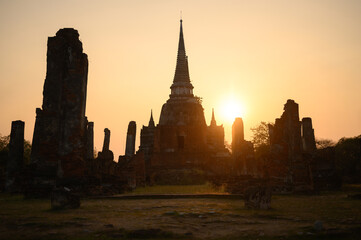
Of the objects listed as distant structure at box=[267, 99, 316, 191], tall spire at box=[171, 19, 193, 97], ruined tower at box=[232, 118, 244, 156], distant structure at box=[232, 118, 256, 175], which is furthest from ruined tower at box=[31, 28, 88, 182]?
tall spire at box=[171, 19, 193, 97]

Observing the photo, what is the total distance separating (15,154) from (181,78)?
1141 inches

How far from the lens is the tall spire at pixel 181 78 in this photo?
42.2 metres

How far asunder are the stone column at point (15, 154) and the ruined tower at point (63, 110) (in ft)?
19.3

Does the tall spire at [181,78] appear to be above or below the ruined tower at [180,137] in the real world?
above

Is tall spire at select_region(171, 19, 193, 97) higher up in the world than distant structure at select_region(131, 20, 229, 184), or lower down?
higher up

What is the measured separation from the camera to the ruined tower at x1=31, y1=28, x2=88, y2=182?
10.3 metres

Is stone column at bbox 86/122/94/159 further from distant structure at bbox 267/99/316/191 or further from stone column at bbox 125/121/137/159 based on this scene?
distant structure at bbox 267/99/316/191

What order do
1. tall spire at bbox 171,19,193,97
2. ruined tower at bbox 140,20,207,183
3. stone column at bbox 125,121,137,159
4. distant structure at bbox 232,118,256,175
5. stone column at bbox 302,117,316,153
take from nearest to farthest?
distant structure at bbox 232,118,256,175
stone column at bbox 302,117,316,153
stone column at bbox 125,121,137,159
ruined tower at bbox 140,20,207,183
tall spire at bbox 171,19,193,97

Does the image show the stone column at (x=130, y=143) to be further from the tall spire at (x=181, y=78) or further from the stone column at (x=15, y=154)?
the tall spire at (x=181, y=78)

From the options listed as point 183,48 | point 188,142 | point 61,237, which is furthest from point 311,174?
point 183,48

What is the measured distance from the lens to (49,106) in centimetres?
1084

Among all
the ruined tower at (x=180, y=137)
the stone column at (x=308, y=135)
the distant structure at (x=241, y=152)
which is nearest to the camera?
the distant structure at (x=241, y=152)

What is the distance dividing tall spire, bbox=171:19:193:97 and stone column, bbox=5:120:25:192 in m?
27.0

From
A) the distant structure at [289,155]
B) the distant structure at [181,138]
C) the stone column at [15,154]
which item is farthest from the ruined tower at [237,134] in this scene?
the stone column at [15,154]
